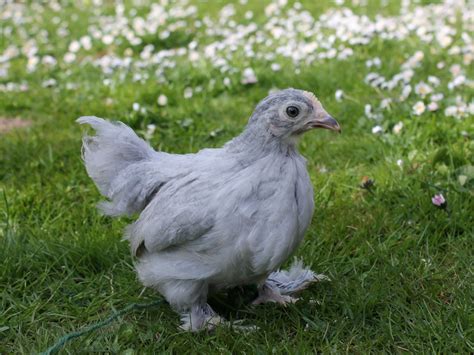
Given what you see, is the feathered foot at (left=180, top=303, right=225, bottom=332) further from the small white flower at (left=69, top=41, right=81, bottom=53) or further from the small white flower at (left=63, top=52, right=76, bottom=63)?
the small white flower at (left=69, top=41, right=81, bottom=53)

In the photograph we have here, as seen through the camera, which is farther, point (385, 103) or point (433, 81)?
point (433, 81)

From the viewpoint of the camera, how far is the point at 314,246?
316cm

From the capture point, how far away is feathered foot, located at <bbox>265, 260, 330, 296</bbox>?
2871 millimetres

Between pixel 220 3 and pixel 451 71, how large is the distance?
4176mm

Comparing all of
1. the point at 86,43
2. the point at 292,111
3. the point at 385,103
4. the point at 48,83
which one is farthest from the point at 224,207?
the point at 86,43

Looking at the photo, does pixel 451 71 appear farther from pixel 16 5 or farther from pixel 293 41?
pixel 16 5

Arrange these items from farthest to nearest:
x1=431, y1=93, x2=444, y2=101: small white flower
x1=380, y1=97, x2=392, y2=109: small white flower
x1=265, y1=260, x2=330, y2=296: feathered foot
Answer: x1=380, y1=97, x2=392, y2=109: small white flower → x1=431, y1=93, x2=444, y2=101: small white flower → x1=265, y1=260, x2=330, y2=296: feathered foot

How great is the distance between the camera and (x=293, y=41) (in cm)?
627

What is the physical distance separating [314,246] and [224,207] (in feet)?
3.12

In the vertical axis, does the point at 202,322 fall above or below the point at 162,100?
above

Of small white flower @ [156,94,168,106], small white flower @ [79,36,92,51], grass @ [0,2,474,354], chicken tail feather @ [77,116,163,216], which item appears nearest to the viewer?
grass @ [0,2,474,354]

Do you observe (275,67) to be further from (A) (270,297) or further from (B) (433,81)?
(A) (270,297)

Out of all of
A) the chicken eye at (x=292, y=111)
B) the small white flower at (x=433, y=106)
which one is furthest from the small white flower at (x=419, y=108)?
the chicken eye at (x=292, y=111)

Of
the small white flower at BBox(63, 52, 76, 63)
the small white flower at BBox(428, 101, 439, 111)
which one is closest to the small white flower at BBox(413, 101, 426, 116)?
the small white flower at BBox(428, 101, 439, 111)
